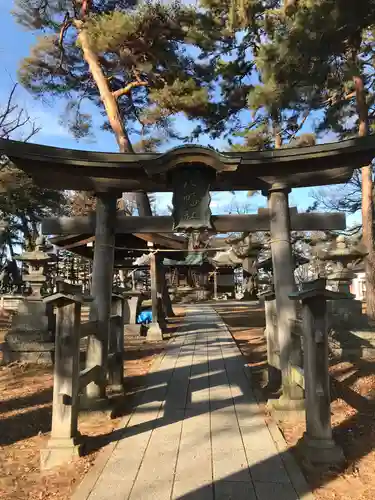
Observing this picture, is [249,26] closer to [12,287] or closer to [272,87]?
[272,87]

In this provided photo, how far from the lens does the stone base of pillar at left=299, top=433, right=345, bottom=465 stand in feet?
12.0

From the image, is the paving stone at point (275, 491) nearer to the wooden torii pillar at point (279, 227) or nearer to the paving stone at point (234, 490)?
the paving stone at point (234, 490)

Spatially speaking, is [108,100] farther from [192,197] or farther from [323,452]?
[323,452]

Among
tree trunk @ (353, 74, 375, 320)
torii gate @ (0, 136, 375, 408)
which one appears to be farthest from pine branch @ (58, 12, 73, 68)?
torii gate @ (0, 136, 375, 408)

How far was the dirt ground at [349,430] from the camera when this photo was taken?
3.30 metres

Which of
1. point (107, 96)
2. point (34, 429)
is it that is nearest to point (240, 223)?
point (34, 429)

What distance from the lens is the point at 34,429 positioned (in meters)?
4.80

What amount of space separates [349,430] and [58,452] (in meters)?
3.13

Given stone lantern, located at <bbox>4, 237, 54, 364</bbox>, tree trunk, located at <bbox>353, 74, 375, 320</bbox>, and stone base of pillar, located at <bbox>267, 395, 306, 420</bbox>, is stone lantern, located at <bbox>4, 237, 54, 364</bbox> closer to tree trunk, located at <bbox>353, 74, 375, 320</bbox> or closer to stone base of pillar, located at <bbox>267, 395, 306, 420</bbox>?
stone base of pillar, located at <bbox>267, 395, 306, 420</bbox>

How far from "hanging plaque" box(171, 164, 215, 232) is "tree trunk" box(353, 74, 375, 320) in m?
8.27

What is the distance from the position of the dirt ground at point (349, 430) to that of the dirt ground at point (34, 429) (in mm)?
1971

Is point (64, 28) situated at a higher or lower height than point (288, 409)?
higher

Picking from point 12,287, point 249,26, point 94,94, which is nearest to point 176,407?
point 249,26

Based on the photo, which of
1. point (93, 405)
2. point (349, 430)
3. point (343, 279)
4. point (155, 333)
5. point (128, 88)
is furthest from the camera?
point (128, 88)
